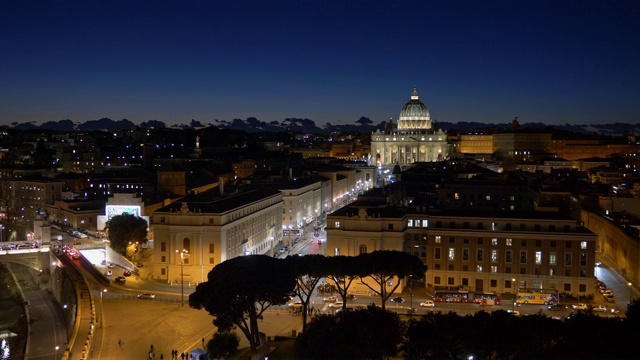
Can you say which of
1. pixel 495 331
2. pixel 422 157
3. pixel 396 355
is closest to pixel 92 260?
pixel 396 355

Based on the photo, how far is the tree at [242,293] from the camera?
29281mm

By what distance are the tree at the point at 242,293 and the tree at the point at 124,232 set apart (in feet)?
67.5

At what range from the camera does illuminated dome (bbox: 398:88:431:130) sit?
13825 cm

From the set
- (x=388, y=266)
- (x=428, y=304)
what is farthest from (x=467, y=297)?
(x=388, y=266)

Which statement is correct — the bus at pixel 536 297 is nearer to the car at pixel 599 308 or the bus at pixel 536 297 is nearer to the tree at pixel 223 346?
the car at pixel 599 308

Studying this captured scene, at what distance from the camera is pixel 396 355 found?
86.6 ft

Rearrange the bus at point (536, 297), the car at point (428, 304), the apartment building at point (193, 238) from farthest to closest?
1. the apartment building at point (193, 238)
2. the bus at point (536, 297)
3. the car at point (428, 304)

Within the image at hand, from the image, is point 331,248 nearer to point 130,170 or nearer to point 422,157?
point 130,170

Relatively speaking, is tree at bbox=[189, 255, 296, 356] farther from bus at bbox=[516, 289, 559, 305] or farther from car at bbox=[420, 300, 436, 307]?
bus at bbox=[516, 289, 559, 305]

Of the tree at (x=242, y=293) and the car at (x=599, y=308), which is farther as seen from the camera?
the car at (x=599, y=308)

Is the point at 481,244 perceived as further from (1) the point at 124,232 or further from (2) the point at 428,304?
(1) the point at 124,232

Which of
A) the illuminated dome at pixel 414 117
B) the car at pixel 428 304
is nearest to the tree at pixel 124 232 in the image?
the car at pixel 428 304

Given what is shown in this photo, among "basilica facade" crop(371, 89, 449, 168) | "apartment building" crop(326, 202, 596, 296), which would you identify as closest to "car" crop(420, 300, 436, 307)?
"apartment building" crop(326, 202, 596, 296)

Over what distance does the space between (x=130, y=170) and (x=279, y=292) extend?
2255 inches
